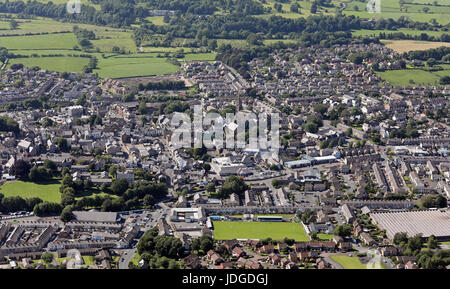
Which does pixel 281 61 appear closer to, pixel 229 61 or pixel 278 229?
pixel 229 61

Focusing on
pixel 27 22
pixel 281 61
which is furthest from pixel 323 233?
pixel 27 22

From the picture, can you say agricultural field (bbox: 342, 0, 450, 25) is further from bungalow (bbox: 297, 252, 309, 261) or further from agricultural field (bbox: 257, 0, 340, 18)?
bungalow (bbox: 297, 252, 309, 261)

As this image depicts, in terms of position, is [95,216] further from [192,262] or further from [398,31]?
[398,31]

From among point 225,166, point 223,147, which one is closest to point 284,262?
point 225,166

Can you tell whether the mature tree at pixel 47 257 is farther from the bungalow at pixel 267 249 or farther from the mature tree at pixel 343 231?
the mature tree at pixel 343 231

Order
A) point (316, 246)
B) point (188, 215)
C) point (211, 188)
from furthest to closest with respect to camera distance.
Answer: point (211, 188)
point (188, 215)
point (316, 246)
